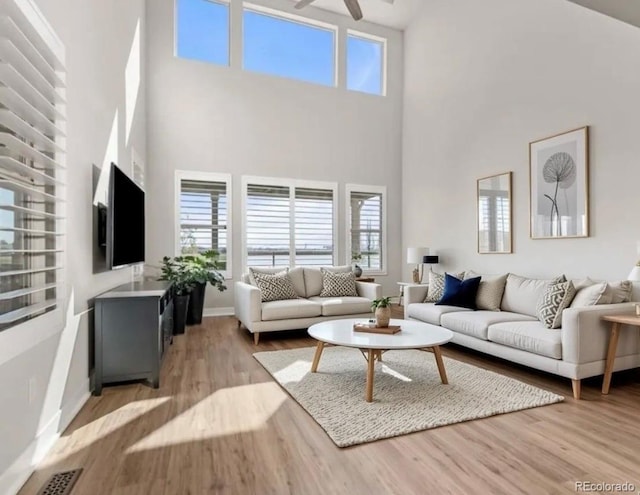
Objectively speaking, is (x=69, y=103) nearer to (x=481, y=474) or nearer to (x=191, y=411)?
(x=191, y=411)

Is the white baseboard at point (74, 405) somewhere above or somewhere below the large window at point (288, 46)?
below

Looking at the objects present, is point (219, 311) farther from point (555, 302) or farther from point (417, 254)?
point (555, 302)

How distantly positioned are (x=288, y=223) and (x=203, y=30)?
3455mm

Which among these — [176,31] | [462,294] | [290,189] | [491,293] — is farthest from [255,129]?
[491,293]

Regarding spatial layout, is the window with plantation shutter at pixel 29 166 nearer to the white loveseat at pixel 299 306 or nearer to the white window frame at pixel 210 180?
the white loveseat at pixel 299 306

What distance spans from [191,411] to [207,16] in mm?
6249

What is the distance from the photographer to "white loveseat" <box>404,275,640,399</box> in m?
2.88

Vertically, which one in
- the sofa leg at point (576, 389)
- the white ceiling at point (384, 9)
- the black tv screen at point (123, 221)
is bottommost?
the sofa leg at point (576, 389)

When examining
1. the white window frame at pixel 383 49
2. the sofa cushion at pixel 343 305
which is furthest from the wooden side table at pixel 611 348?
the white window frame at pixel 383 49

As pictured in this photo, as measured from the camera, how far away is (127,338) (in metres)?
2.96

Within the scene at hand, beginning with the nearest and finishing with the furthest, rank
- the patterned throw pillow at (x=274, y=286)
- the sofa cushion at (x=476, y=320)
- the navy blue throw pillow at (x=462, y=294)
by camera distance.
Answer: the sofa cushion at (x=476, y=320)
the navy blue throw pillow at (x=462, y=294)
the patterned throw pillow at (x=274, y=286)

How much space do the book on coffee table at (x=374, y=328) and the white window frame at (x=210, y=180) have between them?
346 cm

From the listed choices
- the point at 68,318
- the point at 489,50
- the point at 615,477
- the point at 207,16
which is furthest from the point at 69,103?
the point at 489,50

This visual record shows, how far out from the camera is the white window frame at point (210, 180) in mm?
6023
